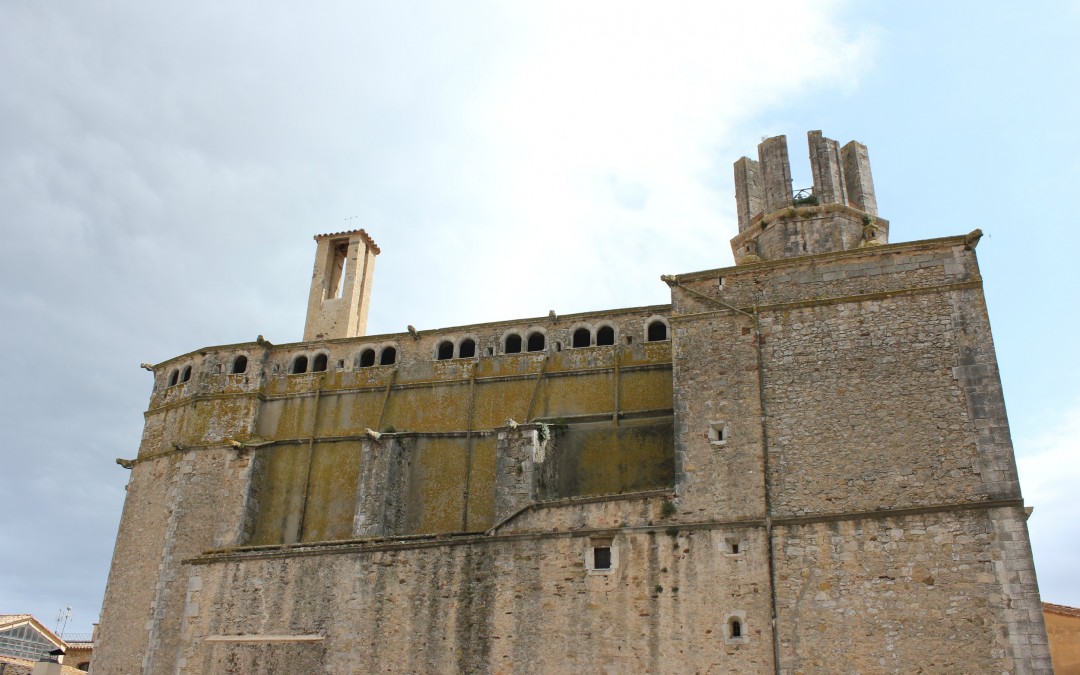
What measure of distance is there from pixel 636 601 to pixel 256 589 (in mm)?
9554

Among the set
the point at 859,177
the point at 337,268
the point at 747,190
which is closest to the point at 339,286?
the point at 337,268

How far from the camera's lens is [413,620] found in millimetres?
21562

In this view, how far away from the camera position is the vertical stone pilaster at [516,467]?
2408 cm

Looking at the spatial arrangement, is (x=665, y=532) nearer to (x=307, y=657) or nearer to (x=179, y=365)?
(x=307, y=657)

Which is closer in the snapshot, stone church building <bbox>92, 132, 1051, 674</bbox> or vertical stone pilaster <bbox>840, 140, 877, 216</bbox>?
stone church building <bbox>92, 132, 1051, 674</bbox>

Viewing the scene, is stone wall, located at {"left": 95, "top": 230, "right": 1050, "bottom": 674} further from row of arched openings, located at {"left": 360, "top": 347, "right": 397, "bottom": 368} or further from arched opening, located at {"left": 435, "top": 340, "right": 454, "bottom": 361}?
row of arched openings, located at {"left": 360, "top": 347, "right": 397, "bottom": 368}

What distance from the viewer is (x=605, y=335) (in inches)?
1115

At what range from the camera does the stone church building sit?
1873 cm

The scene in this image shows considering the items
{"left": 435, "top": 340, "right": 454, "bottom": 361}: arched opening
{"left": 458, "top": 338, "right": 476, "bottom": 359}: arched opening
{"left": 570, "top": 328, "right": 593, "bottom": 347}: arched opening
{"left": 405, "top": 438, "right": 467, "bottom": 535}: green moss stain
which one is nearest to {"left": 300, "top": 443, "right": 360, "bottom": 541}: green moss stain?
{"left": 405, "top": 438, "right": 467, "bottom": 535}: green moss stain

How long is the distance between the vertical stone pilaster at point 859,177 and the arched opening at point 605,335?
7.50 meters

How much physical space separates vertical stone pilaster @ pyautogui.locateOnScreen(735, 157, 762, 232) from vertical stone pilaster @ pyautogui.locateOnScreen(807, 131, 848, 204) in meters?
1.61

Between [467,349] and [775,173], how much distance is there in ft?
33.8

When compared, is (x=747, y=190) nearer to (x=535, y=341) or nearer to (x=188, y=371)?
(x=535, y=341)

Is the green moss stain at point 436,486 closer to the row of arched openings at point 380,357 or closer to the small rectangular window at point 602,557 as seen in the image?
the row of arched openings at point 380,357
